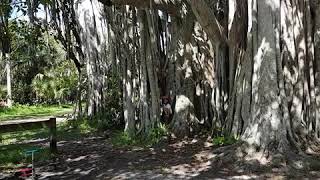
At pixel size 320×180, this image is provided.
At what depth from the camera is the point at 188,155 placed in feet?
29.3

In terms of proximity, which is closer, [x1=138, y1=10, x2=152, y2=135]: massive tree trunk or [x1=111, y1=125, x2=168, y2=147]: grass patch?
[x1=111, y1=125, x2=168, y2=147]: grass patch

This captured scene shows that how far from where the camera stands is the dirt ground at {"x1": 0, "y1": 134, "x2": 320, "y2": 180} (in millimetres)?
7023

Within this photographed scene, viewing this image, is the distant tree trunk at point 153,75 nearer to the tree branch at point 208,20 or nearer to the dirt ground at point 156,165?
the dirt ground at point 156,165

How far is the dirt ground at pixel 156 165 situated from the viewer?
277 inches

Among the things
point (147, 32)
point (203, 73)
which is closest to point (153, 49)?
point (147, 32)

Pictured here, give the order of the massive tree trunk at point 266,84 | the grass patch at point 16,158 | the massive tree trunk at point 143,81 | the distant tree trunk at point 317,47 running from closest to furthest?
the massive tree trunk at point 266,84 < the distant tree trunk at point 317,47 < the grass patch at point 16,158 < the massive tree trunk at point 143,81

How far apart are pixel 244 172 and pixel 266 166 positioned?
0.38 meters

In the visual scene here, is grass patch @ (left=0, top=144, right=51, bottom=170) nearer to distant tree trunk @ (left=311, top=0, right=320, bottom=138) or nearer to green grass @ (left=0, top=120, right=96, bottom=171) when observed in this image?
green grass @ (left=0, top=120, right=96, bottom=171)

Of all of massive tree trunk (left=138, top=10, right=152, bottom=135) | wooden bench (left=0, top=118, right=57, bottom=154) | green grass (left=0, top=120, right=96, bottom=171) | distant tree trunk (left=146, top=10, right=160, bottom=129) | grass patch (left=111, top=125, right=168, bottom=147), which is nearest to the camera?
wooden bench (left=0, top=118, right=57, bottom=154)

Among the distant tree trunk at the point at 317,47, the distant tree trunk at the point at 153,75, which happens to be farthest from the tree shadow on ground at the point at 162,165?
the distant tree trunk at the point at 317,47

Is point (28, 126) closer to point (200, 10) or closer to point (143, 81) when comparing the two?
point (143, 81)

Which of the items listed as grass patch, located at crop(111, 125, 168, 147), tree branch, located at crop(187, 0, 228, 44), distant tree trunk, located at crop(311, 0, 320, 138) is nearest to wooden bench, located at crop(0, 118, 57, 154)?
grass patch, located at crop(111, 125, 168, 147)

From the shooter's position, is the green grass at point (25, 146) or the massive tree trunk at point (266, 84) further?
the green grass at point (25, 146)

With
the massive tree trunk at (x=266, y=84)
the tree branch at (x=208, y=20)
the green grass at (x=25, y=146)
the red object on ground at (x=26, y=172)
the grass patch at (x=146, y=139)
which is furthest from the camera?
the grass patch at (x=146, y=139)
